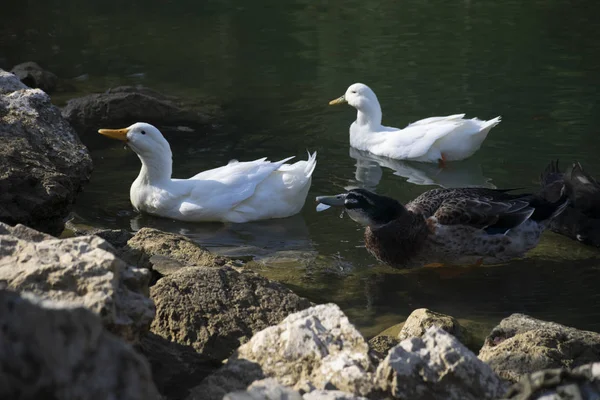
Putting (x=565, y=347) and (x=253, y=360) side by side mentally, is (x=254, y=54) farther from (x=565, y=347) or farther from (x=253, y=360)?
(x=253, y=360)

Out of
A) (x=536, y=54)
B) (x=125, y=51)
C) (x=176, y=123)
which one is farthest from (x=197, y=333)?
(x=125, y=51)

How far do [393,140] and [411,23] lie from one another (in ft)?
22.3

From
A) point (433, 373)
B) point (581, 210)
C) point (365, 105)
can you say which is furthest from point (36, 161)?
point (365, 105)

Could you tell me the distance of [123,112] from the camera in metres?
11.4

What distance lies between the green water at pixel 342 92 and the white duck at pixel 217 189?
0.15 meters

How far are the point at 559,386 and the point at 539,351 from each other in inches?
66.2

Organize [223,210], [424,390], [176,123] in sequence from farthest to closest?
[176,123]
[223,210]
[424,390]

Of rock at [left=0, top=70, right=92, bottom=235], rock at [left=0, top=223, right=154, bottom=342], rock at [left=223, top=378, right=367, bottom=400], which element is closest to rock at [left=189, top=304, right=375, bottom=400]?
rock at [left=223, top=378, right=367, bottom=400]

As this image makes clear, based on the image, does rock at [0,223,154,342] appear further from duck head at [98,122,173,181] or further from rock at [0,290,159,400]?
duck head at [98,122,173,181]

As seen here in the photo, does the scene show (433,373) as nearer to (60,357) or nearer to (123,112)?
(60,357)

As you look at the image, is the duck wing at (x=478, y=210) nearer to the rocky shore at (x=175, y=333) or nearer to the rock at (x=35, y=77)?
the rocky shore at (x=175, y=333)

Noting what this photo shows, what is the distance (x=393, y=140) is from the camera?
9.84m

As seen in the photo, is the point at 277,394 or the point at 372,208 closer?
the point at 277,394

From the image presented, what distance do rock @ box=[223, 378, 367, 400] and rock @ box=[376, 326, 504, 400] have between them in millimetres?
156
